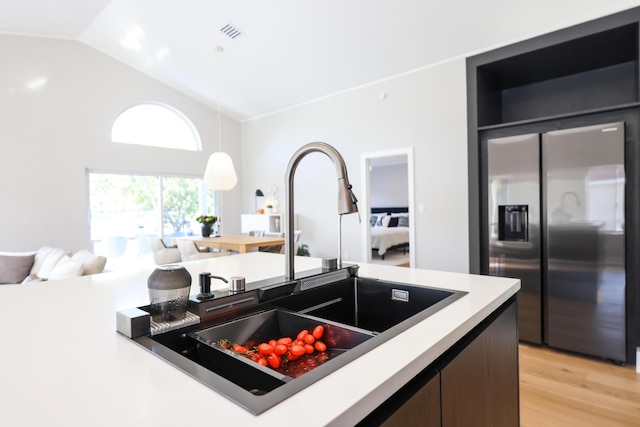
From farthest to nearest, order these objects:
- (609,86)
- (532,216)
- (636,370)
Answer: (609,86) → (532,216) → (636,370)

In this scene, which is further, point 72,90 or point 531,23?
point 72,90

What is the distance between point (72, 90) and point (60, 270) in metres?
3.45

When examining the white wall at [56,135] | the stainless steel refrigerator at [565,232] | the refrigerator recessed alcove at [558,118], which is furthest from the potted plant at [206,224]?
the stainless steel refrigerator at [565,232]

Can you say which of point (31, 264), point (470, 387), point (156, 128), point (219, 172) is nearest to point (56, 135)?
point (156, 128)

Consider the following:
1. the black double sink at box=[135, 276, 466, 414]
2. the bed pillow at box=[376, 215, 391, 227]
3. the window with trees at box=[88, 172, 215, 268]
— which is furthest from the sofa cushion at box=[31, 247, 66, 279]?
the bed pillow at box=[376, 215, 391, 227]

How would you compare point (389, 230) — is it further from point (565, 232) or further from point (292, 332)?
point (292, 332)

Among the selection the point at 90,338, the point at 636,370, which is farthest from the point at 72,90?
the point at 636,370

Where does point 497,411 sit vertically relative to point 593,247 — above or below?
below

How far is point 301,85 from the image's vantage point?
5.24 m

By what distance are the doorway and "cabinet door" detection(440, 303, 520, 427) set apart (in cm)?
324

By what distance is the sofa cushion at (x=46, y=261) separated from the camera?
371 centimetres

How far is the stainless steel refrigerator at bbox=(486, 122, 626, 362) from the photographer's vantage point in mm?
2674

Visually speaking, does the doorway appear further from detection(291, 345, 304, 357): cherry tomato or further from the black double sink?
detection(291, 345, 304, 357): cherry tomato

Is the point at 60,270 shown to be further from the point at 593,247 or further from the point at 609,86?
the point at 609,86
